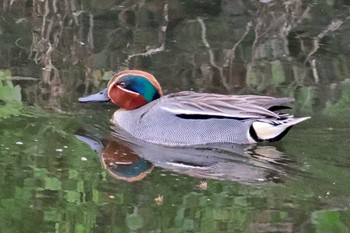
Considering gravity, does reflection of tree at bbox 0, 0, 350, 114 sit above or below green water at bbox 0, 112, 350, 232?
below

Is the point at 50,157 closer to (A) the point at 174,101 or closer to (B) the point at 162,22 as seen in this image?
(A) the point at 174,101

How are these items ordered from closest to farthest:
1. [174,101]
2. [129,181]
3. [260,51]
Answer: [129,181], [174,101], [260,51]

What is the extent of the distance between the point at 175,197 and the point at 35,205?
34.8 inches

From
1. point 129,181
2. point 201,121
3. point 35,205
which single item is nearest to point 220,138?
point 201,121

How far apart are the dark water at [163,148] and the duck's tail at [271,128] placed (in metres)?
0.09

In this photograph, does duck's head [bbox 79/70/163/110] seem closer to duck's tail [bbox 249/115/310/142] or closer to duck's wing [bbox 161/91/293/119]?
duck's wing [bbox 161/91/293/119]

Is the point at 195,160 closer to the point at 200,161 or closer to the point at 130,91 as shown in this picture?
the point at 200,161

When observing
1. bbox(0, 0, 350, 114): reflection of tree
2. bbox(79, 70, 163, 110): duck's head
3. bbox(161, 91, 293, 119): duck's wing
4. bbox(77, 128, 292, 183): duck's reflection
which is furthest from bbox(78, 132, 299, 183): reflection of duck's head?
bbox(0, 0, 350, 114): reflection of tree

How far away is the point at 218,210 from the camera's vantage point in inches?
227

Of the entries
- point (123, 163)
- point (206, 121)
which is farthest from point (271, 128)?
point (123, 163)

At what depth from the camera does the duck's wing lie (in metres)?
7.22

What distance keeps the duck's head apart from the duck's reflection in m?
0.43

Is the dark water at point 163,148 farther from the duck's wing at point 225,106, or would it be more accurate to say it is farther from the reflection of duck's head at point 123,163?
the duck's wing at point 225,106

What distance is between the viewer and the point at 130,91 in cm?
776
